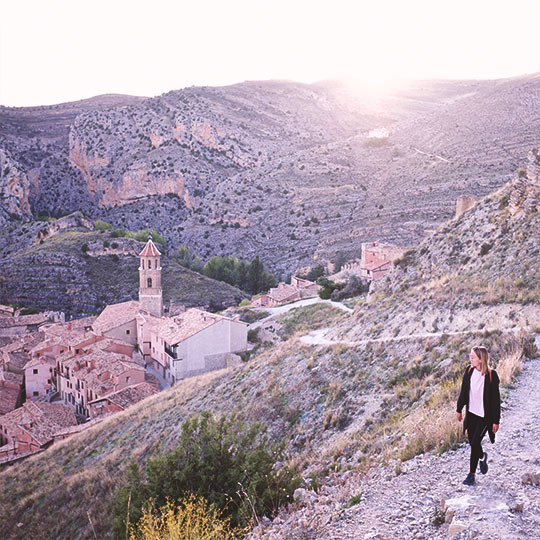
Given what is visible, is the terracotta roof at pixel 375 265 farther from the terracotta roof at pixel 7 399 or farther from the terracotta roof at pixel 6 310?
the terracotta roof at pixel 6 310

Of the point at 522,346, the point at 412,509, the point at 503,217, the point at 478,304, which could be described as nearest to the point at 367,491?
the point at 412,509

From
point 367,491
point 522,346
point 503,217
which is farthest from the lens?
point 503,217

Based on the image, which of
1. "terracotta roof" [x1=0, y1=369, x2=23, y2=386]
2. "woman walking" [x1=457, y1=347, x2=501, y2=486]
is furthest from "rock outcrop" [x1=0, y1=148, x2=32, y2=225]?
"woman walking" [x1=457, y1=347, x2=501, y2=486]

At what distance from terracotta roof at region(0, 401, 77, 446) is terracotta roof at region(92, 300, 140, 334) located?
8545mm

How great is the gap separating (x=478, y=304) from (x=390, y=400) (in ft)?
16.5

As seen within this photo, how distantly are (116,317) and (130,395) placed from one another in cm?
1235

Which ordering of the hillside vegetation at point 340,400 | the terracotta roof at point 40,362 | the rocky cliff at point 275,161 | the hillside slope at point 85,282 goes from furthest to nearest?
the rocky cliff at point 275,161 → the hillside slope at point 85,282 → the terracotta roof at point 40,362 → the hillside vegetation at point 340,400

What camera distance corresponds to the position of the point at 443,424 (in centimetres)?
656

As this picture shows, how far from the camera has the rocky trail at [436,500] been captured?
448cm

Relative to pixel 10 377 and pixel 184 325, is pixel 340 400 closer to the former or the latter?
pixel 184 325

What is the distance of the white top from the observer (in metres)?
5.46

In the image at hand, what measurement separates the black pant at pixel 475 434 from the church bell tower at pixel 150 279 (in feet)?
105

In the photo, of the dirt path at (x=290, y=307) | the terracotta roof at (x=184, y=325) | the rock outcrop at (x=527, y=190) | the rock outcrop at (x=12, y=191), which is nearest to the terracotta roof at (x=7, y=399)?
the terracotta roof at (x=184, y=325)

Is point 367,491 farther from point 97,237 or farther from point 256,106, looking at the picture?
point 256,106
